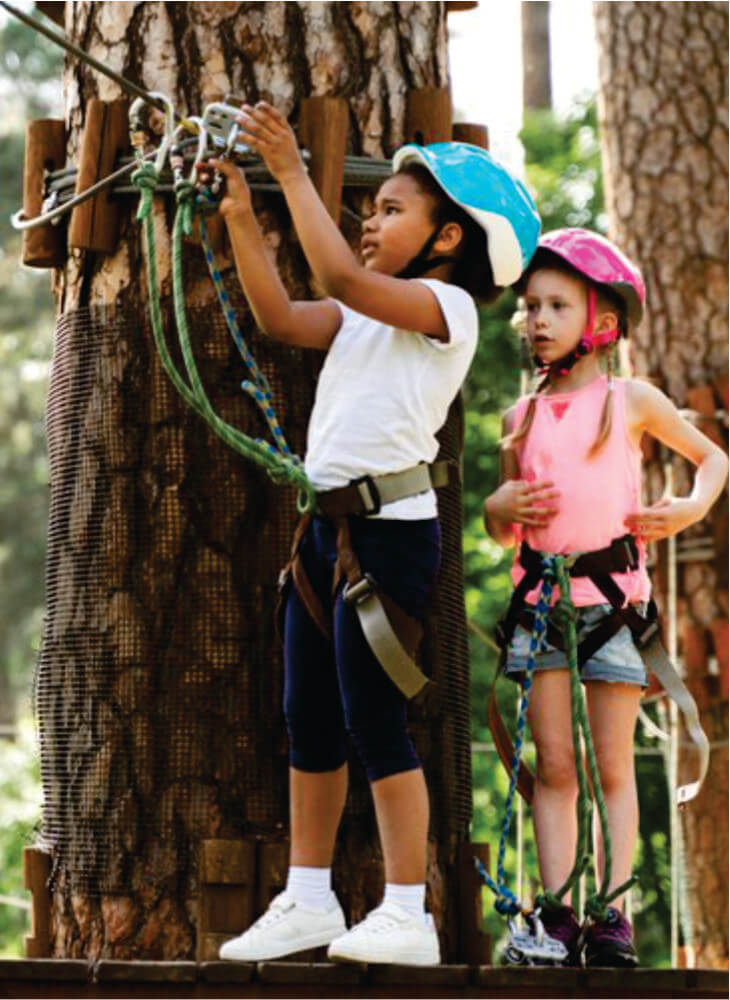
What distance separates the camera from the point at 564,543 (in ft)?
15.9

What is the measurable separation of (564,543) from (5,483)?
26.2m

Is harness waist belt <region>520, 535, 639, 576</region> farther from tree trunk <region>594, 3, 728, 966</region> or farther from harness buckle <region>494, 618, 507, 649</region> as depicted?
tree trunk <region>594, 3, 728, 966</region>

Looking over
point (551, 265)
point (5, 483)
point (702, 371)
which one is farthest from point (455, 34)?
point (551, 265)

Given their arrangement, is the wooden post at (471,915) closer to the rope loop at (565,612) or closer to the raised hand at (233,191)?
the rope loop at (565,612)

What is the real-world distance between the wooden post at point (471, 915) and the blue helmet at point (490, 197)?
1.25m

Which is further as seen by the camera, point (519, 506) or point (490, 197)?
point (519, 506)

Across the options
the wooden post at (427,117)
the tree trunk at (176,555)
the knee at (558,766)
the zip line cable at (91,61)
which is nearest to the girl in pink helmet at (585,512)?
the knee at (558,766)

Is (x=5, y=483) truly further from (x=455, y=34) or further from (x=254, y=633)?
(x=254, y=633)

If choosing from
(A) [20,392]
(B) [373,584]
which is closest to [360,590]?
(B) [373,584]

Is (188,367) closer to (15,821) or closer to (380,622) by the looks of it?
(380,622)

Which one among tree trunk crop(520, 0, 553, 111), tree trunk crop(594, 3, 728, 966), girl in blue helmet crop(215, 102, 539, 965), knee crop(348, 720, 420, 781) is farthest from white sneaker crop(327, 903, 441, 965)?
tree trunk crop(520, 0, 553, 111)

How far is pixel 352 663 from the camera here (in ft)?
13.8

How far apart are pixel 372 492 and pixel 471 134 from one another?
3.73ft

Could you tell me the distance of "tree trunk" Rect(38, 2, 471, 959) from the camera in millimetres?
4492
